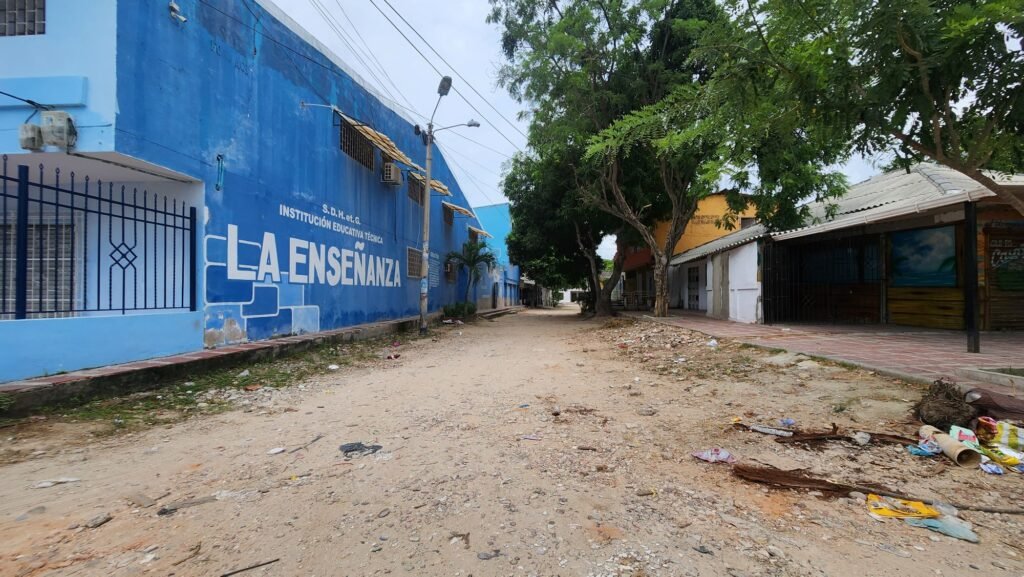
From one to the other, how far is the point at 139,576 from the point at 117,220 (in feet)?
20.2

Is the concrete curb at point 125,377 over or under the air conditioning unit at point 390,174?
under

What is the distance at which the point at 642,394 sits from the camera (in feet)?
18.3

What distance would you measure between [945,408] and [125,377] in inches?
300

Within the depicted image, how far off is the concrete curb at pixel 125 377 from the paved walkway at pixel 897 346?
801cm

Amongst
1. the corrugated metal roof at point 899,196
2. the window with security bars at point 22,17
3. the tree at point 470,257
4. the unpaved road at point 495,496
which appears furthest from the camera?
the tree at point 470,257

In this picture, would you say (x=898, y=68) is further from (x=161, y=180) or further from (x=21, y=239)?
(x=161, y=180)

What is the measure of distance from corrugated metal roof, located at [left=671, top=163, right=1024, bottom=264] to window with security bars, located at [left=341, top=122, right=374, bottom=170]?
991 cm

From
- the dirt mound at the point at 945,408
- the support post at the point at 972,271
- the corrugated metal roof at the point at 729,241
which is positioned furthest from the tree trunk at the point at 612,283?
the dirt mound at the point at 945,408

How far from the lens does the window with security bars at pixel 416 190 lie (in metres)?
15.4

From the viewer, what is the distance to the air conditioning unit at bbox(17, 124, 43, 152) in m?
5.34

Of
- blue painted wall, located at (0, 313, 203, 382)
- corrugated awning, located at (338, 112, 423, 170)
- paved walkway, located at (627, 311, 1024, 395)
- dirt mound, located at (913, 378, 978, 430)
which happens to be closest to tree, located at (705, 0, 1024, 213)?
dirt mound, located at (913, 378, 978, 430)

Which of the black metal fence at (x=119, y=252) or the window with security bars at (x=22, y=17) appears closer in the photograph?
the window with security bars at (x=22, y=17)

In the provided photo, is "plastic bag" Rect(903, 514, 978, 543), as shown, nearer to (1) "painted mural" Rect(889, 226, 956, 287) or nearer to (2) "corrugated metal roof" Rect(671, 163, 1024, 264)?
(2) "corrugated metal roof" Rect(671, 163, 1024, 264)

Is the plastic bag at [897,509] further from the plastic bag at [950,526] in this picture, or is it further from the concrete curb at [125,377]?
the concrete curb at [125,377]
